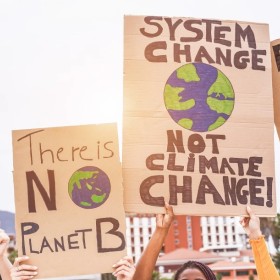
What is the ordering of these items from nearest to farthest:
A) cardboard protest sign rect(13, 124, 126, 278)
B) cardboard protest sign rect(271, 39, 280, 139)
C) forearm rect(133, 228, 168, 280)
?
cardboard protest sign rect(13, 124, 126, 278) → forearm rect(133, 228, 168, 280) → cardboard protest sign rect(271, 39, 280, 139)

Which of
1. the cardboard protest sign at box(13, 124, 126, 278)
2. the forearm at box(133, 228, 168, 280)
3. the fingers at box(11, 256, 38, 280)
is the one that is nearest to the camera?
the fingers at box(11, 256, 38, 280)

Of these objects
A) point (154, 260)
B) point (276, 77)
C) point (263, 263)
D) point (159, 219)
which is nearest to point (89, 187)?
point (159, 219)

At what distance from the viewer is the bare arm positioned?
326 centimetres

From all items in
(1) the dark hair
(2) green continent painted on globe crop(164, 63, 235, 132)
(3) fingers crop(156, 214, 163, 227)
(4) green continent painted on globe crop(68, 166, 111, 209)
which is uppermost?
(2) green continent painted on globe crop(164, 63, 235, 132)

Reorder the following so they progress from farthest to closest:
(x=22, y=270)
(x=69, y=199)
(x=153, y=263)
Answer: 1. (x=153, y=263)
2. (x=69, y=199)
3. (x=22, y=270)

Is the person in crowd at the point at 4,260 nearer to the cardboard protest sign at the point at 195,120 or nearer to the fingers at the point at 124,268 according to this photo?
the fingers at the point at 124,268

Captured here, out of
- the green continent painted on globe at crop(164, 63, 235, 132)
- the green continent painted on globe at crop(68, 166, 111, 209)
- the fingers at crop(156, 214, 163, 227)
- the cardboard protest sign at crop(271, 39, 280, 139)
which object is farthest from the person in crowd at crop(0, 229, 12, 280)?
the cardboard protest sign at crop(271, 39, 280, 139)

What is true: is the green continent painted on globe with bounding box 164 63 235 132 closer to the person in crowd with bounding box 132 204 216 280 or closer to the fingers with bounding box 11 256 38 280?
the person in crowd with bounding box 132 204 216 280

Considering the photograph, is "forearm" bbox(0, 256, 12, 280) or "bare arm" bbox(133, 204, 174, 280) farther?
"bare arm" bbox(133, 204, 174, 280)

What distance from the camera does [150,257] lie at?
3311 mm

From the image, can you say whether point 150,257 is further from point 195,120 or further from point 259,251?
point 195,120

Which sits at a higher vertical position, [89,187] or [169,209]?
[89,187]

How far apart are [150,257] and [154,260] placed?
0.03 metres

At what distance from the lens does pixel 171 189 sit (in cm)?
328
